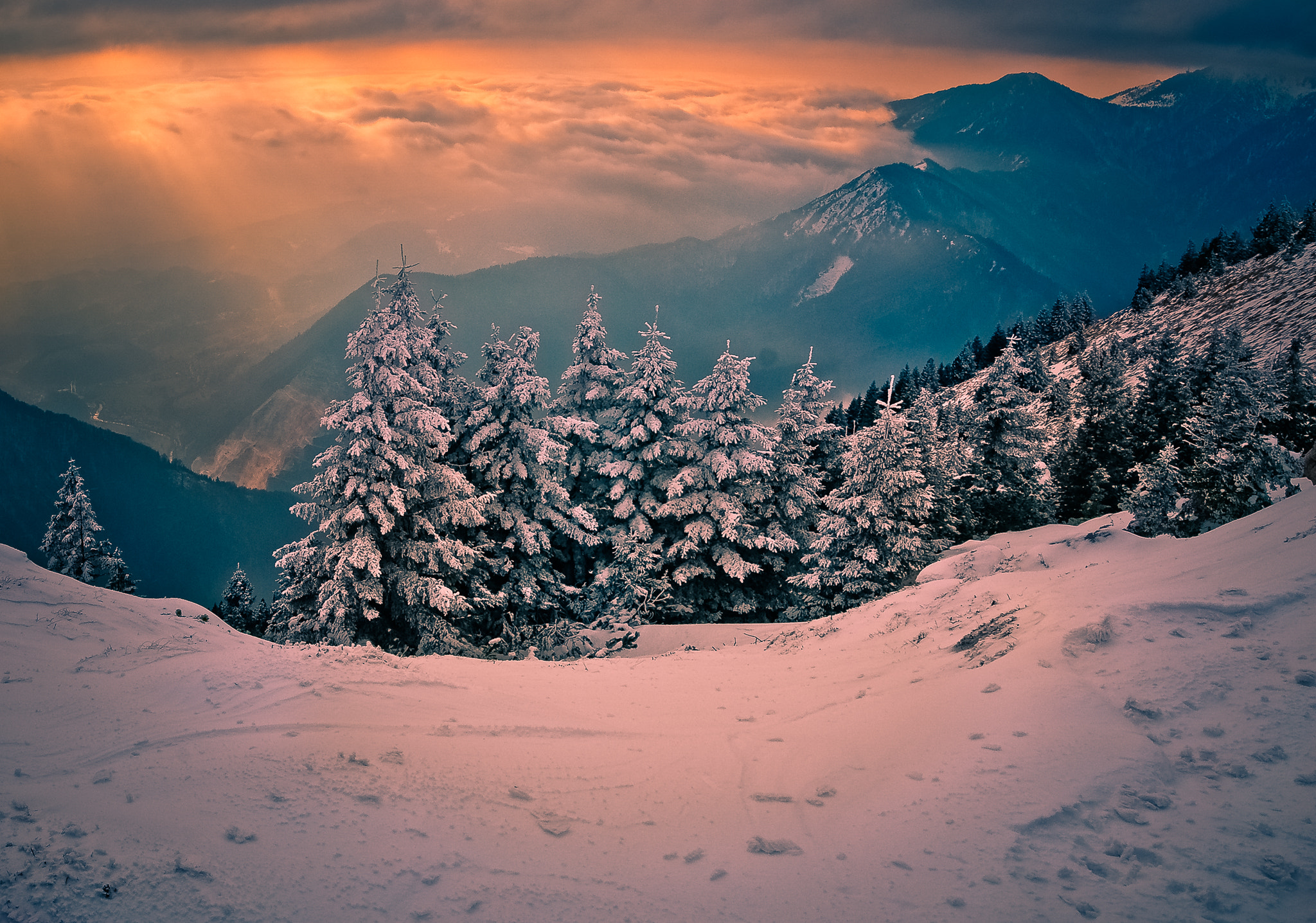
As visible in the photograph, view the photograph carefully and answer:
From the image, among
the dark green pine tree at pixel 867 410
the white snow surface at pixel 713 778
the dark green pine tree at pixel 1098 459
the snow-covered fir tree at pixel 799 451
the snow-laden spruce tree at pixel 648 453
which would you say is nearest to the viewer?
the white snow surface at pixel 713 778

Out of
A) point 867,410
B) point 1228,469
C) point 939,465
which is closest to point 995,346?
point 867,410

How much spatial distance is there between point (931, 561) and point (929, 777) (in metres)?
16.7

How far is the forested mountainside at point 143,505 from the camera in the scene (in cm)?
12181

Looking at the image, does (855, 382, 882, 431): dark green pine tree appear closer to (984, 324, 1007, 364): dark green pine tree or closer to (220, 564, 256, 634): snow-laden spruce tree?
(984, 324, 1007, 364): dark green pine tree

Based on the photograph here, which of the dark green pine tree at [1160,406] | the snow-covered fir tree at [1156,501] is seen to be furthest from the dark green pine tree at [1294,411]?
the snow-covered fir tree at [1156,501]

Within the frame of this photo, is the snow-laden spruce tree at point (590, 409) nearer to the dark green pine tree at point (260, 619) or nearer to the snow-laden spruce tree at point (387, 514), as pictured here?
the snow-laden spruce tree at point (387, 514)

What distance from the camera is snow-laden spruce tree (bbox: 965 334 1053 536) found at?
30.6 m

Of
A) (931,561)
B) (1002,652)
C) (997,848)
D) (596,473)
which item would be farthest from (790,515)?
(997,848)

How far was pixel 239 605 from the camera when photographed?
39.8 metres

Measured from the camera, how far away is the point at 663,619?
71.5 feet

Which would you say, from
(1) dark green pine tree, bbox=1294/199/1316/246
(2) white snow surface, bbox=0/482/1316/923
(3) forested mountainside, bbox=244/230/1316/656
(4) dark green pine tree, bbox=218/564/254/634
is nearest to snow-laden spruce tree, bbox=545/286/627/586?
(3) forested mountainside, bbox=244/230/1316/656

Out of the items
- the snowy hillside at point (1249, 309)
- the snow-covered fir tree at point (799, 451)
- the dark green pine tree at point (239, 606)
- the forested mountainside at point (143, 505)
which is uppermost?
the snowy hillside at point (1249, 309)

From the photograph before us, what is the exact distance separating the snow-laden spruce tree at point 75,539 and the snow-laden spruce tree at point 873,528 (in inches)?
1414

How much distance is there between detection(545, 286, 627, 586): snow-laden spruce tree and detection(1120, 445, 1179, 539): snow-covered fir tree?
17.6 meters
